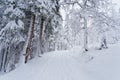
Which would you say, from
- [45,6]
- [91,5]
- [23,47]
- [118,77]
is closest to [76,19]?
[91,5]

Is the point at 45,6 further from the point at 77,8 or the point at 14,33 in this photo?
the point at 77,8

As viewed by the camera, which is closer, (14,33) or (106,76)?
(106,76)

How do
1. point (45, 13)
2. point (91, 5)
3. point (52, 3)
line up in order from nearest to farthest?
point (45, 13), point (52, 3), point (91, 5)

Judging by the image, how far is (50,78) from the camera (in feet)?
26.9

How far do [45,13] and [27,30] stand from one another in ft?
11.3

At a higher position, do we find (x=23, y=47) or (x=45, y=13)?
(x=45, y=13)

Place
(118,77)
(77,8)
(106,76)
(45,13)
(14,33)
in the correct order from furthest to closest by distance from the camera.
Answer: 1. (77,8)
2. (45,13)
3. (14,33)
4. (106,76)
5. (118,77)

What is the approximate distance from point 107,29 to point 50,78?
8942 millimetres

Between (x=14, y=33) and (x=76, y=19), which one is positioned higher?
(x=76, y=19)

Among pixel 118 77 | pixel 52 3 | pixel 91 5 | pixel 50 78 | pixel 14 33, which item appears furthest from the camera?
pixel 91 5

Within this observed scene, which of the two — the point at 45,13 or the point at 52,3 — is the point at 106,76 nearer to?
the point at 45,13

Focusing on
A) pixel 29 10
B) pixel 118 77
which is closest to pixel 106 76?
pixel 118 77

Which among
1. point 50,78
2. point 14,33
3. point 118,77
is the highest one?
point 14,33

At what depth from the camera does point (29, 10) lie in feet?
45.9
